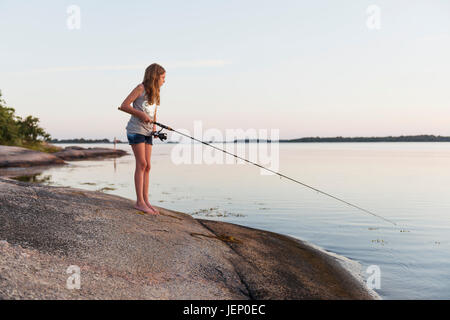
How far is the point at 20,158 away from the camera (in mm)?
38000

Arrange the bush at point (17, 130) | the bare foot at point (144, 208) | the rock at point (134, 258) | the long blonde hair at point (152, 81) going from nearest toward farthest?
the rock at point (134, 258), the long blonde hair at point (152, 81), the bare foot at point (144, 208), the bush at point (17, 130)

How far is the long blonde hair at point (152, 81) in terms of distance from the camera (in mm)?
7719

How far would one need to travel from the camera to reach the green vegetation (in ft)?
170

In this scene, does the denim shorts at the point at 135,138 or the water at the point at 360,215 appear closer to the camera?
the denim shorts at the point at 135,138

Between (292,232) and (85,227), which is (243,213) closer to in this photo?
(292,232)

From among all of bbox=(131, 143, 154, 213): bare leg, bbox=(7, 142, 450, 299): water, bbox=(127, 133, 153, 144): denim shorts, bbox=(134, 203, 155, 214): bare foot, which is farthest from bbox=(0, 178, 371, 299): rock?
bbox=(7, 142, 450, 299): water

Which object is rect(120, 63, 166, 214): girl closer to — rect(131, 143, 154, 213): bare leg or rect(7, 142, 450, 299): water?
rect(131, 143, 154, 213): bare leg

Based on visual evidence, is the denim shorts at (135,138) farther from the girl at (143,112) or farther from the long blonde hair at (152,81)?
the long blonde hair at (152,81)

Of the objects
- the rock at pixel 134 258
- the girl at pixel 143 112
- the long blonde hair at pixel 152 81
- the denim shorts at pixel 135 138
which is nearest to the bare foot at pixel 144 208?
the rock at pixel 134 258

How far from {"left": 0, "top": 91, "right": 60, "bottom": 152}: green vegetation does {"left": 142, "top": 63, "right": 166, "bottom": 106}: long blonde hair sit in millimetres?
52322

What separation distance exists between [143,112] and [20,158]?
36.3 metres

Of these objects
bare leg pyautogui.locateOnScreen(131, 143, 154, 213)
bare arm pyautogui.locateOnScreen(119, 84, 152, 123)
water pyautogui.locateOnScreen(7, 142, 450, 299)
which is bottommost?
water pyautogui.locateOnScreen(7, 142, 450, 299)

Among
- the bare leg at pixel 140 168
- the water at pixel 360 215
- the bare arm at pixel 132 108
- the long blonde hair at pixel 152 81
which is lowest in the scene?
the water at pixel 360 215
